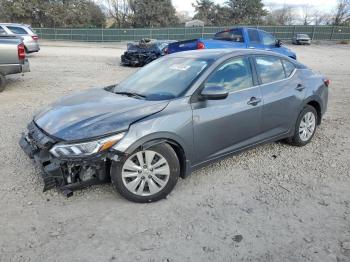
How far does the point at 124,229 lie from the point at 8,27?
17.7 metres

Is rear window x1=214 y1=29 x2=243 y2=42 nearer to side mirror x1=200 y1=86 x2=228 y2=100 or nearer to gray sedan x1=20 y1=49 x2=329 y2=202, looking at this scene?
A: gray sedan x1=20 y1=49 x2=329 y2=202

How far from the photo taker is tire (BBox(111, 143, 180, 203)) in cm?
352

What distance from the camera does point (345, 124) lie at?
6.50 meters

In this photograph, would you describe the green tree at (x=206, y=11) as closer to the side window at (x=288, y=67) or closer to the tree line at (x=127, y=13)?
the tree line at (x=127, y=13)

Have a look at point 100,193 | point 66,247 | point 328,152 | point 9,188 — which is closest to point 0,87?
point 9,188

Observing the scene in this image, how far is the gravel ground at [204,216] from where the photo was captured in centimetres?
294

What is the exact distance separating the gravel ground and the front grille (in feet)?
1.80

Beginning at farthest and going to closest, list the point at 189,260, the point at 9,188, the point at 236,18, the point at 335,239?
the point at 236,18, the point at 9,188, the point at 335,239, the point at 189,260

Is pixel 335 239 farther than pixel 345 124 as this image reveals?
No

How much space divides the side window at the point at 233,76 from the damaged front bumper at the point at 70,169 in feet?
4.96

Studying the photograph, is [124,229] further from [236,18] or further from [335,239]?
[236,18]

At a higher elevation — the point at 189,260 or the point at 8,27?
the point at 8,27

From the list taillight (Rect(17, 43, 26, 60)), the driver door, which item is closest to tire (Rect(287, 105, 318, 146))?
the driver door

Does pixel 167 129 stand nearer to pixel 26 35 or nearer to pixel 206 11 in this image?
pixel 26 35
